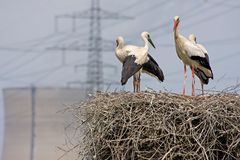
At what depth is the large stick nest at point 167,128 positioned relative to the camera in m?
5.99

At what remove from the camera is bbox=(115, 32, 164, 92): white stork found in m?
7.73

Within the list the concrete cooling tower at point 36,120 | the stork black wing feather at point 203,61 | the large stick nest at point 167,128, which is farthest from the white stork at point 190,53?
the concrete cooling tower at point 36,120

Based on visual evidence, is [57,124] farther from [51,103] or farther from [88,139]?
[88,139]

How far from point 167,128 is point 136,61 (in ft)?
6.24

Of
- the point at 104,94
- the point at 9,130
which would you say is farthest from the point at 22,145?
the point at 104,94

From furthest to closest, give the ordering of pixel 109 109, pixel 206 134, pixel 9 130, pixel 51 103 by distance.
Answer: pixel 9 130
pixel 51 103
pixel 109 109
pixel 206 134

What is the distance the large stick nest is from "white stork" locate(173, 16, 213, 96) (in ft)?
3.73

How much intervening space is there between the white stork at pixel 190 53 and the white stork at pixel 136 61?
0.51 m

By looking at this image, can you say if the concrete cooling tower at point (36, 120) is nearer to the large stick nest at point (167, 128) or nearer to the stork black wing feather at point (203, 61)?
the stork black wing feather at point (203, 61)

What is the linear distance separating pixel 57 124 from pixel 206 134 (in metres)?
20.0

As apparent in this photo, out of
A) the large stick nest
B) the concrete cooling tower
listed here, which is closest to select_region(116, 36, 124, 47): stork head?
the large stick nest

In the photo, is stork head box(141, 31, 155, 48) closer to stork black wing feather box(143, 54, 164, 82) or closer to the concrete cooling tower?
stork black wing feather box(143, 54, 164, 82)

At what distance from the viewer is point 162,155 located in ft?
19.8

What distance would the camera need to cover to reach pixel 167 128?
604 centimetres
